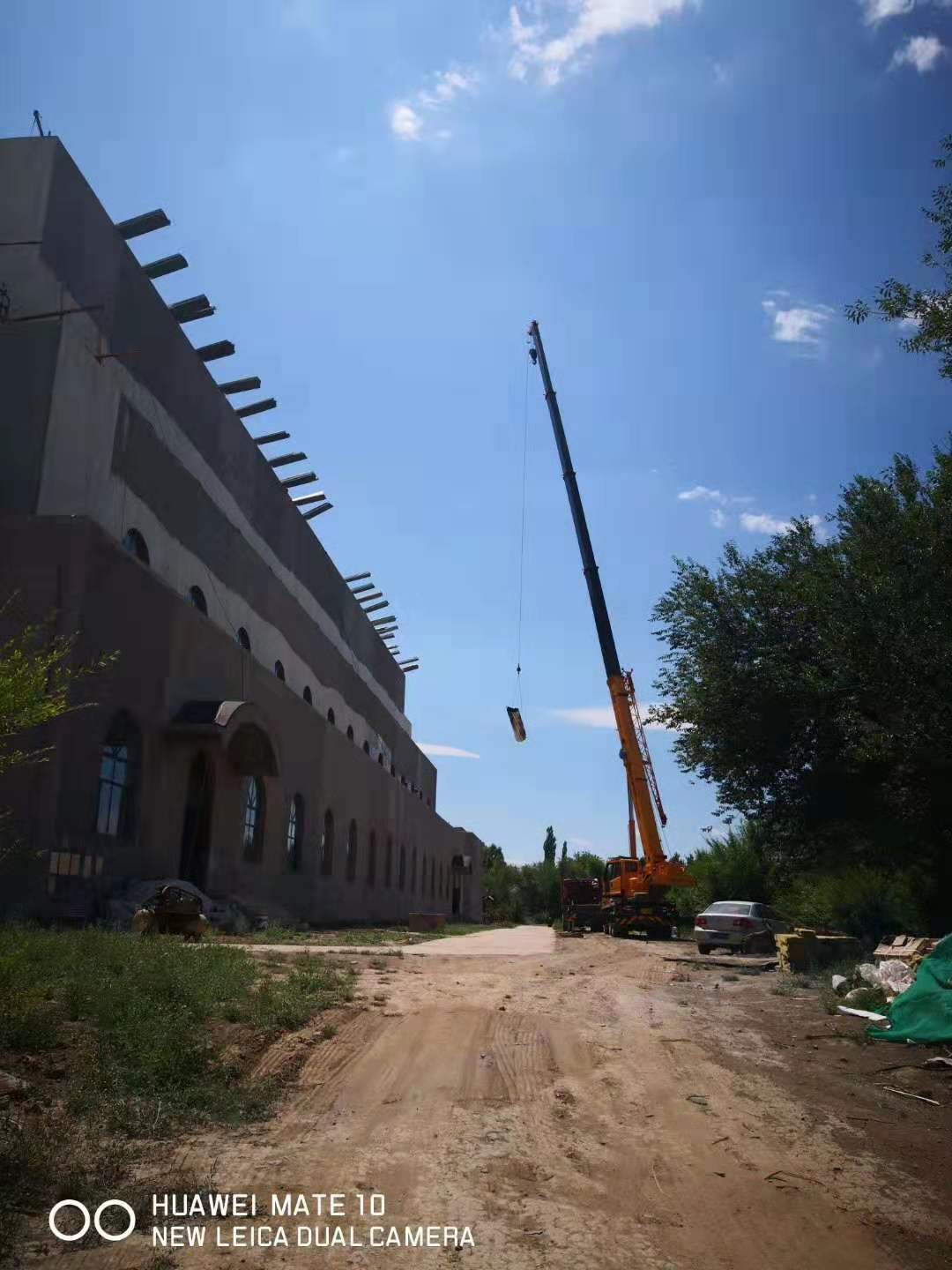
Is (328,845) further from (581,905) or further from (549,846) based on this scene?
(549,846)

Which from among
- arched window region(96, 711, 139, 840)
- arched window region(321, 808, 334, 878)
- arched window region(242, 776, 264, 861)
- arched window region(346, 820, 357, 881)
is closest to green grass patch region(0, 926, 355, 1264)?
arched window region(96, 711, 139, 840)

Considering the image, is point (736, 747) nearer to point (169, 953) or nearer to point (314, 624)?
point (169, 953)

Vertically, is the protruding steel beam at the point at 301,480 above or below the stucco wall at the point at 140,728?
above

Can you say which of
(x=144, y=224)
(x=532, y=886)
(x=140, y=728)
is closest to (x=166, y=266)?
(x=144, y=224)

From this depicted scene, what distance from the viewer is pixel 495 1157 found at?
5141 millimetres

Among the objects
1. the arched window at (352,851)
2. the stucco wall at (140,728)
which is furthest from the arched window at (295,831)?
the arched window at (352,851)

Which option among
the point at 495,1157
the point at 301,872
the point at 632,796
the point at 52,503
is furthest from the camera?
the point at 301,872

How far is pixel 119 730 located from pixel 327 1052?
427 inches

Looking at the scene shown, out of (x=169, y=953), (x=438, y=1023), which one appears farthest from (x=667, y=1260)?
(x=169, y=953)

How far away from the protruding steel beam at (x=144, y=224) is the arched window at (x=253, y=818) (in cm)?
1282

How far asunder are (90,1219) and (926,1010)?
7.79 m

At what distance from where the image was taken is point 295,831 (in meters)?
28.0

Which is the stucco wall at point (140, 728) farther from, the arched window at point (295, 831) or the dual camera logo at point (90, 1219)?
the dual camera logo at point (90, 1219)

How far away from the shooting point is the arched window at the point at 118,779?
16.2m
